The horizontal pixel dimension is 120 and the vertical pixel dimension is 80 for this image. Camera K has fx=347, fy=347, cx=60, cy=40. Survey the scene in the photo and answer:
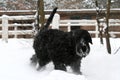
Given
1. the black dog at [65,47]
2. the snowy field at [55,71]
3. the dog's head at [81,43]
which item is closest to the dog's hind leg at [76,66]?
the black dog at [65,47]

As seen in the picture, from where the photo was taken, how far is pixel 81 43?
5.88 m

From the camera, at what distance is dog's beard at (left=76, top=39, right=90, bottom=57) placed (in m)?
5.86

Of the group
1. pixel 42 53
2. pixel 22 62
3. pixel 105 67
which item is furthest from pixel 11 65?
pixel 105 67

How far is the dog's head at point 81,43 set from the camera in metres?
5.87

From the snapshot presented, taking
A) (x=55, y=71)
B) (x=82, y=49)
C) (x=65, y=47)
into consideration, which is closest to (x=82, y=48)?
(x=82, y=49)

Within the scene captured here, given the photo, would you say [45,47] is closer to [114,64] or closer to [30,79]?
[30,79]

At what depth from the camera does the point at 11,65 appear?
24.3 feet

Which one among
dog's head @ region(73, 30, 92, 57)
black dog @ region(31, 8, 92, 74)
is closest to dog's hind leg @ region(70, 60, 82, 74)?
black dog @ region(31, 8, 92, 74)

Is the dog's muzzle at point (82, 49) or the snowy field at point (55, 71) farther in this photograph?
the snowy field at point (55, 71)

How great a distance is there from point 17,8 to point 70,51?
17.2 metres

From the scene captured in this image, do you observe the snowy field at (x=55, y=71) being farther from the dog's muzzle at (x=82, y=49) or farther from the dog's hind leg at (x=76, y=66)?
the dog's muzzle at (x=82, y=49)

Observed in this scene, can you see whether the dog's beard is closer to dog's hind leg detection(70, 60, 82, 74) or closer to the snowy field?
the snowy field

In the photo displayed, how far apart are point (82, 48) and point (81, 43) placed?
0.09 meters

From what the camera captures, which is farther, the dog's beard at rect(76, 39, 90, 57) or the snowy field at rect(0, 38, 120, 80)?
the snowy field at rect(0, 38, 120, 80)
